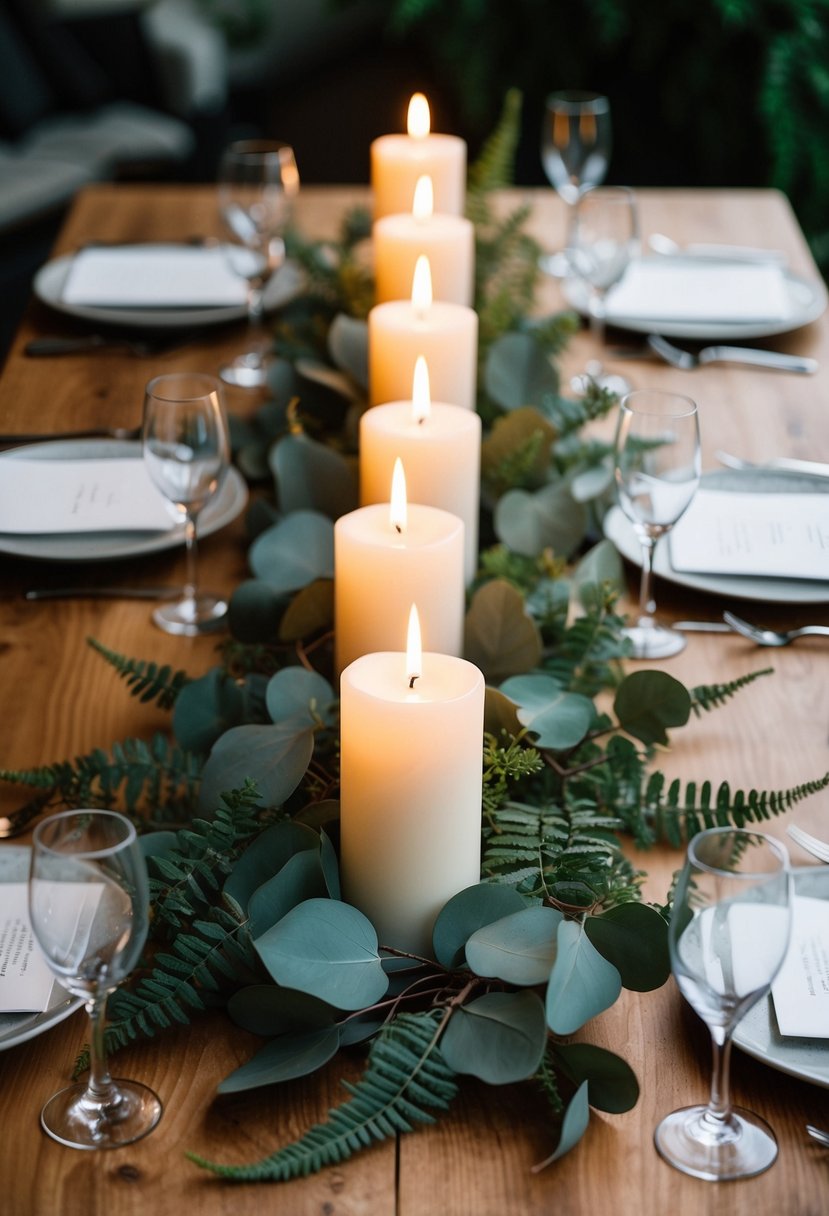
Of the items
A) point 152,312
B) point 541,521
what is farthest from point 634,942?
point 152,312

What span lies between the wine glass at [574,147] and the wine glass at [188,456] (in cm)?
90

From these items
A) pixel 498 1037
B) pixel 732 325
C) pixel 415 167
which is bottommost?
pixel 732 325

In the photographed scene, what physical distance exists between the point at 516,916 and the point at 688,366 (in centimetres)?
103

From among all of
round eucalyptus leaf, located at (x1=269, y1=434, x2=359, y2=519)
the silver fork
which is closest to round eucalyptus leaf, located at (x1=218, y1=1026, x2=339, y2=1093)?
the silver fork

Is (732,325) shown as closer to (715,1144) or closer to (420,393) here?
(420,393)

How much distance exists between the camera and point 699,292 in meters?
1.76

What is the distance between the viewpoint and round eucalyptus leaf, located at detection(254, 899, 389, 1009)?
26.7 inches

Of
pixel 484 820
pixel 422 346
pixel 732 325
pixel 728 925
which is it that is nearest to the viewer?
pixel 728 925

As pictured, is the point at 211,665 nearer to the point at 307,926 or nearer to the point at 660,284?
the point at 307,926

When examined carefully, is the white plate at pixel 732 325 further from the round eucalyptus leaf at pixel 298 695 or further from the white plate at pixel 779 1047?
the white plate at pixel 779 1047

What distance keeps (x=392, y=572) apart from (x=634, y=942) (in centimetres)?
27

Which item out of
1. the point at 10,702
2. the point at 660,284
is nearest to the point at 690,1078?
the point at 10,702

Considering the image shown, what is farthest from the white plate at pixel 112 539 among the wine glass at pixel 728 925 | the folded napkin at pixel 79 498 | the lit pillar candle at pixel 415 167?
the wine glass at pixel 728 925

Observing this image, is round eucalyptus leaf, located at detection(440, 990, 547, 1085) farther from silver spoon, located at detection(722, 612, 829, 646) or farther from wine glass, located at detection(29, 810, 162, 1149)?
silver spoon, located at detection(722, 612, 829, 646)
